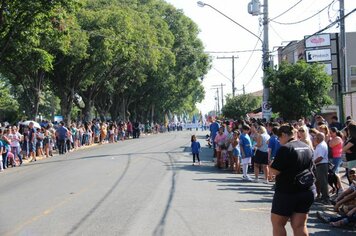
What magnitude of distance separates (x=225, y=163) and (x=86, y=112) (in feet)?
94.9

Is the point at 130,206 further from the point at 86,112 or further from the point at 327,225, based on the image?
the point at 86,112

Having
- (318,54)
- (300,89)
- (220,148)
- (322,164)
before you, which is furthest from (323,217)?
(318,54)

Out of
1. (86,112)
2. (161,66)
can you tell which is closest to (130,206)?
(86,112)

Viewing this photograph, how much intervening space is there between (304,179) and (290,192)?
221mm

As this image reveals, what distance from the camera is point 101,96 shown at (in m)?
53.8

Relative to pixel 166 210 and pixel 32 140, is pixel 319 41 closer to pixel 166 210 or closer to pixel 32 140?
pixel 32 140

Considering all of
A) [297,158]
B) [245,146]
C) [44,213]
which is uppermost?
[297,158]

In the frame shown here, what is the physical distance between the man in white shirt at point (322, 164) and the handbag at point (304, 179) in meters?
4.82

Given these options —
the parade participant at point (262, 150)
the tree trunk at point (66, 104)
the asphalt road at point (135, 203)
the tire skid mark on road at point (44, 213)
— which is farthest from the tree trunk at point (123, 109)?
the tire skid mark on road at point (44, 213)

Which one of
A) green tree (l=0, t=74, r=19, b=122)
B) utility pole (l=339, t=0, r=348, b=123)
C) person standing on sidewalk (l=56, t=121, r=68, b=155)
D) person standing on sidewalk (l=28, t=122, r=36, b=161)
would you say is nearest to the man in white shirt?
utility pole (l=339, t=0, r=348, b=123)

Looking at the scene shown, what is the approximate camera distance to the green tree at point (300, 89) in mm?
21906

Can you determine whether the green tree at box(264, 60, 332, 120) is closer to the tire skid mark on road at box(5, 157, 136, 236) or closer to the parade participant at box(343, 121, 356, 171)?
the tire skid mark on road at box(5, 157, 136, 236)

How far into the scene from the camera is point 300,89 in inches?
859

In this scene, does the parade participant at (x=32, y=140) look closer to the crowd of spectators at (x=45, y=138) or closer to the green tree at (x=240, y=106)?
the crowd of spectators at (x=45, y=138)
